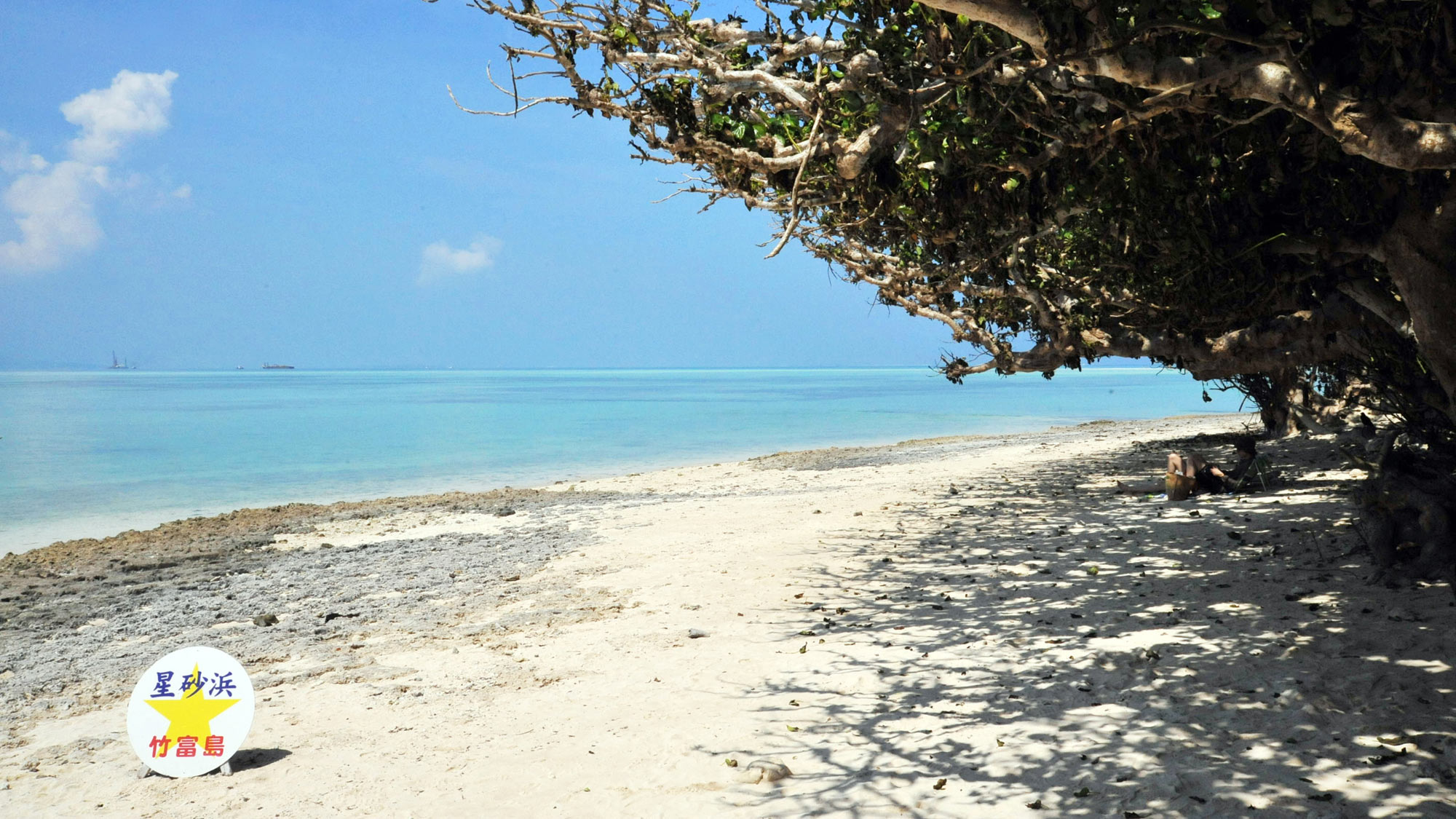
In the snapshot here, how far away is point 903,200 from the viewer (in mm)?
6957

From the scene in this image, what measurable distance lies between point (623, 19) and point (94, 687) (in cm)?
679

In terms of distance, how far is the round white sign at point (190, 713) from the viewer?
16.4 feet

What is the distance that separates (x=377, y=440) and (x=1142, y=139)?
41.0 m

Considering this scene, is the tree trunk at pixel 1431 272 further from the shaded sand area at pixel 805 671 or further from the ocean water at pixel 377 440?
the ocean water at pixel 377 440

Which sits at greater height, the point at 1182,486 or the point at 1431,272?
the point at 1431,272

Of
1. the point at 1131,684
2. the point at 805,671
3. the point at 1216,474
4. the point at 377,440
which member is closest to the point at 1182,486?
the point at 1216,474

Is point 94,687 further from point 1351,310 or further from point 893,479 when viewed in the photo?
point 893,479

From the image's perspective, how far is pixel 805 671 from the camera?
20.0ft

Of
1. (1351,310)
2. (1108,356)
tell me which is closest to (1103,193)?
(1351,310)

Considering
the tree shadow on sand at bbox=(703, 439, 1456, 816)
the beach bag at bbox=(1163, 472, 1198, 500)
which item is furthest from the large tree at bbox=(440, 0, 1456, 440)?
the beach bag at bbox=(1163, 472, 1198, 500)

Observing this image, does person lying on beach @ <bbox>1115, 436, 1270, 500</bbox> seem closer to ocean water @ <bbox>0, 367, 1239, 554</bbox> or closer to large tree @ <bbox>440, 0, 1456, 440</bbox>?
large tree @ <bbox>440, 0, 1456, 440</bbox>

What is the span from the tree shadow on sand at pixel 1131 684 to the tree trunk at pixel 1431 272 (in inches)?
69.3

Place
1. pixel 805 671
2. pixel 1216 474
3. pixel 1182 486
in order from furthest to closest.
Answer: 1. pixel 1216 474
2. pixel 1182 486
3. pixel 805 671

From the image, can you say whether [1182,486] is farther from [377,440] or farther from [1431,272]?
[377,440]
